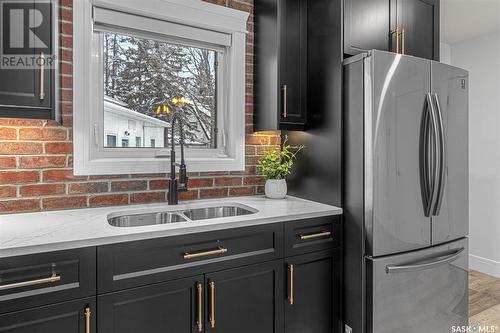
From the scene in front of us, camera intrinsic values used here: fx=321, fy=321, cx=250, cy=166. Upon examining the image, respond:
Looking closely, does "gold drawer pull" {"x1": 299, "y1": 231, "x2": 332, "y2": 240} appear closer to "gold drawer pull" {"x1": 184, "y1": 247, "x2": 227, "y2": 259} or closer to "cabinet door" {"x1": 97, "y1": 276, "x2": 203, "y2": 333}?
"gold drawer pull" {"x1": 184, "y1": 247, "x2": 227, "y2": 259}

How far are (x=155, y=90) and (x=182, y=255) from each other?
121 centimetres

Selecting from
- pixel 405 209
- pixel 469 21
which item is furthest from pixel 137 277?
pixel 469 21

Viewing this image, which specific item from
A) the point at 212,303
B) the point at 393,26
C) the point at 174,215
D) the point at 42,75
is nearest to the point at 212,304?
the point at 212,303

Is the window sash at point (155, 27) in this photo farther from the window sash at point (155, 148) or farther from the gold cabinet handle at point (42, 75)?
the gold cabinet handle at point (42, 75)

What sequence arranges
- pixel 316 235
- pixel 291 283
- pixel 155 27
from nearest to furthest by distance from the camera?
pixel 291 283 < pixel 316 235 < pixel 155 27

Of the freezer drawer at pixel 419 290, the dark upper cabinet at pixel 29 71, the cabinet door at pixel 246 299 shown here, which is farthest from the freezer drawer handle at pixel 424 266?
the dark upper cabinet at pixel 29 71

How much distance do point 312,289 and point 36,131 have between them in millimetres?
1793

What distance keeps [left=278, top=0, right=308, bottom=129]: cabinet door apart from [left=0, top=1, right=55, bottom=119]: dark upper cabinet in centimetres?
135

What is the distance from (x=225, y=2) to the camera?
2.32 meters

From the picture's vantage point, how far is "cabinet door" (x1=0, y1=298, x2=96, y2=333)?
3.87 ft

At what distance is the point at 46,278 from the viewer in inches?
48.4

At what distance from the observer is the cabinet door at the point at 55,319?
118cm

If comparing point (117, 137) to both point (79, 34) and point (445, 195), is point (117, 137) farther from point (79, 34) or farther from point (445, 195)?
point (445, 195)

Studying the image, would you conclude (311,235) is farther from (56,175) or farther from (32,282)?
(56,175)
